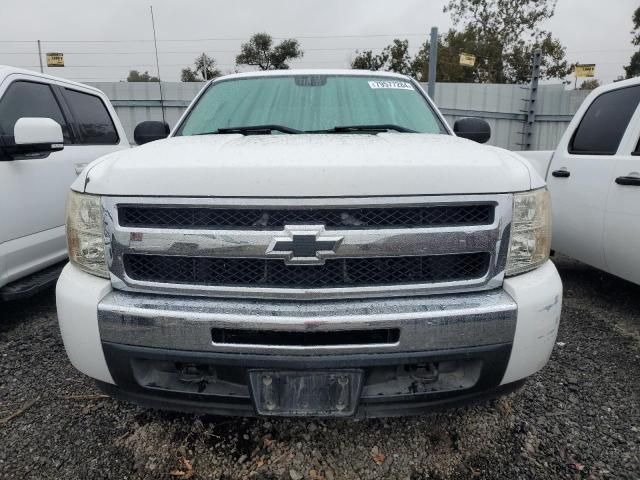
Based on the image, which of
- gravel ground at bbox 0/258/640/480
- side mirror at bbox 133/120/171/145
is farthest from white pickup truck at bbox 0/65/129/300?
gravel ground at bbox 0/258/640/480

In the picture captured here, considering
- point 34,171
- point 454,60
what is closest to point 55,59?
point 34,171

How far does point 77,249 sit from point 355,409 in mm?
1256

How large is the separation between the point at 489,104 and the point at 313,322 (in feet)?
45.3

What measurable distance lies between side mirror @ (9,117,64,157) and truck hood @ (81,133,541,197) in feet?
4.85

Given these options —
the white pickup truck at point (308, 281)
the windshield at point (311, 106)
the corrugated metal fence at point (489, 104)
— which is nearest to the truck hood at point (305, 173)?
the white pickup truck at point (308, 281)

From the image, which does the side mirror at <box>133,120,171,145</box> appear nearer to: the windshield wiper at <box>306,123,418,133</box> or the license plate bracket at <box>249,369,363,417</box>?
the windshield wiper at <box>306,123,418,133</box>

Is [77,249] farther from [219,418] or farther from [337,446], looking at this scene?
[337,446]

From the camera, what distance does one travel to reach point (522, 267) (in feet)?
5.67

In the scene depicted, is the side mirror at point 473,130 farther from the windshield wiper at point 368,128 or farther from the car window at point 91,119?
the car window at point 91,119

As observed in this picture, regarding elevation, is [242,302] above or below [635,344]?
above

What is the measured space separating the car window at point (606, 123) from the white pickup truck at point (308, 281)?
2.29 meters

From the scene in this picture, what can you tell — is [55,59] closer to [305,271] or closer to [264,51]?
[305,271]

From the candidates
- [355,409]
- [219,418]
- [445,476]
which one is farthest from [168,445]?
[445,476]

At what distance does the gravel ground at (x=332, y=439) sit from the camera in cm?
184
